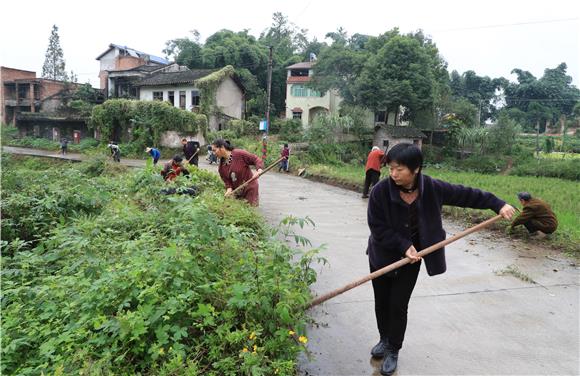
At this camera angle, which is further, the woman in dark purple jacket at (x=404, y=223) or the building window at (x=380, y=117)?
the building window at (x=380, y=117)

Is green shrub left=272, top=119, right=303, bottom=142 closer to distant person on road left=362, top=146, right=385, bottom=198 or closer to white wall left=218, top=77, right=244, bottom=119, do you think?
white wall left=218, top=77, right=244, bottom=119

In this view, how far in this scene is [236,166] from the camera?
19.8ft

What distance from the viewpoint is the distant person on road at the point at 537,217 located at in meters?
6.21

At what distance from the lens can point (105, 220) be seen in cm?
516

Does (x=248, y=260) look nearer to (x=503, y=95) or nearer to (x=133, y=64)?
(x=133, y=64)

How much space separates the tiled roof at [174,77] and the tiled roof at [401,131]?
47.0 ft

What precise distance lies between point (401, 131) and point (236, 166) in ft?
80.7

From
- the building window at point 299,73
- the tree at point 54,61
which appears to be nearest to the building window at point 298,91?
the building window at point 299,73

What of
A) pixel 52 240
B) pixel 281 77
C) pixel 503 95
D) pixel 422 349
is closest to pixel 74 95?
pixel 281 77

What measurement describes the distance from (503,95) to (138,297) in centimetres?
5670

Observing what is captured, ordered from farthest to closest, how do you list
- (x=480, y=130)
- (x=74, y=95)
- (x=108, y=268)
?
(x=74, y=95), (x=480, y=130), (x=108, y=268)

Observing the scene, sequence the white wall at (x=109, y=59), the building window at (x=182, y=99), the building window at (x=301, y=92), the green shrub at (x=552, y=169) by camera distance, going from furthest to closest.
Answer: the white wall at (x=109, y=59) → the building window at (x=301, y=92) → the building window at (x=182, y=99) → the green shrub at (x=552, y=169)

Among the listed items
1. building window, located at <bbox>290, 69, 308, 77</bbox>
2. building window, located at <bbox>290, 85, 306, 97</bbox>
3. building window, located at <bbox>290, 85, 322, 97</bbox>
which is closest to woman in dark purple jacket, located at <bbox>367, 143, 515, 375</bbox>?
building window, located at <bbox>290, 85, 322, 97</bbox>

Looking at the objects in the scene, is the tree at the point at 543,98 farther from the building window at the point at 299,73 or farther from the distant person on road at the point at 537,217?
the distant person on road at the point at 537,217
